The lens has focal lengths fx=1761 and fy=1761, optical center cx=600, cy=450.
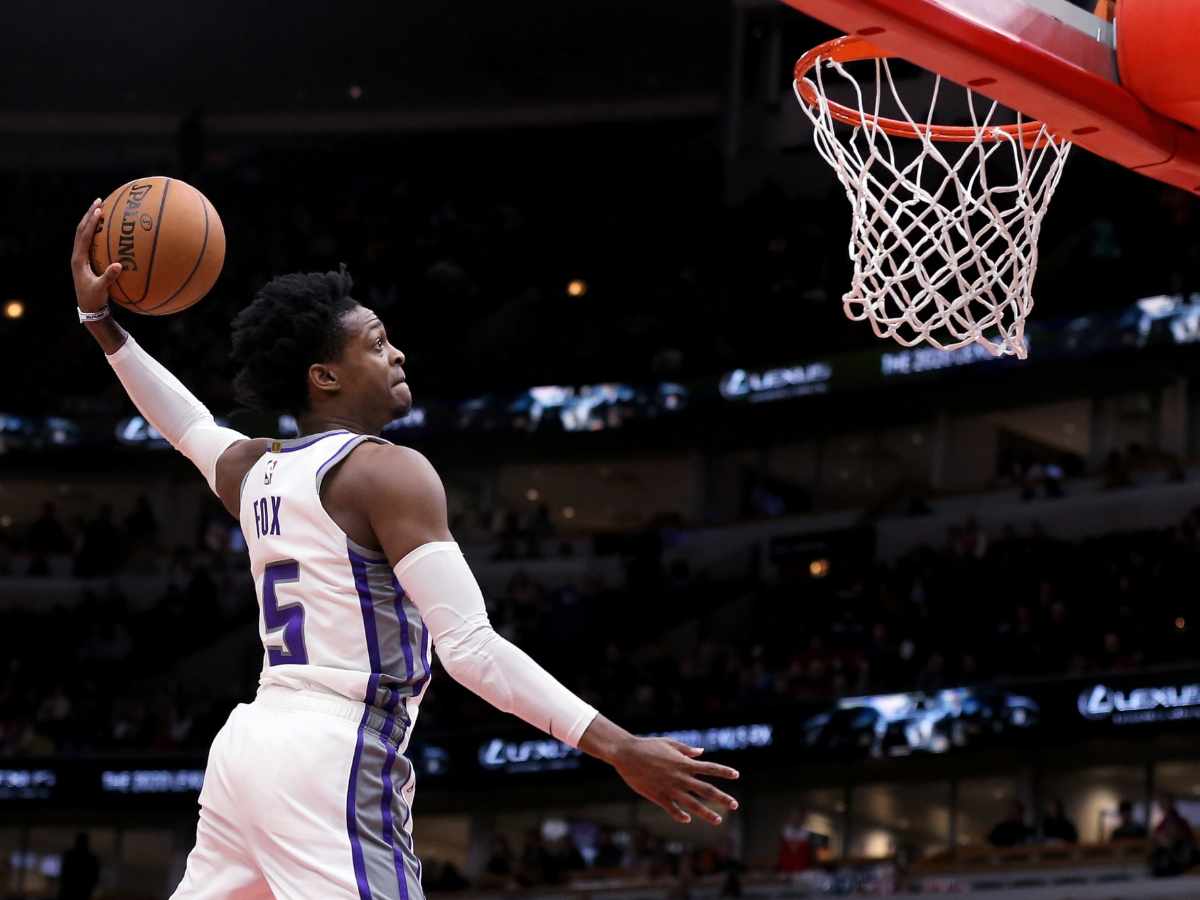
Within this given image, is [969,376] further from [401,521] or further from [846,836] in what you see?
[401,521]

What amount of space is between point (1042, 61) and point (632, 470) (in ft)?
60.3

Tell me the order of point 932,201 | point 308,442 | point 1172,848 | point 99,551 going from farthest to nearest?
point 99,551 → point 1172,848 → point 932,201 → point 308,442

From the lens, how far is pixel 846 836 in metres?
17.0

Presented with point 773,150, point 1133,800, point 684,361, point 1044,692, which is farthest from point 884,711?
point 773,150

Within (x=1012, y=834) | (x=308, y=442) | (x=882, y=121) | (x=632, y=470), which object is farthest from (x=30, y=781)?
(x=308, y=442)

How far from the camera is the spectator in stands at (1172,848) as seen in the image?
11680mm

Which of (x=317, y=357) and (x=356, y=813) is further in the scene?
(x=317, y=357)

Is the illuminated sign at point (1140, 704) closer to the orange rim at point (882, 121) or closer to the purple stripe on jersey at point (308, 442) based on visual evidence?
the orange rim at point (882, 121)

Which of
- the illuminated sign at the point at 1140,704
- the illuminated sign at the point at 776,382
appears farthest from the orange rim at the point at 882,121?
the illuminated sign at the point at 776,382

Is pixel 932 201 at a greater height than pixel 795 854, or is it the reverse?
pixel 932 201

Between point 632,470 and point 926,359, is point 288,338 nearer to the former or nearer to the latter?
point 926,359

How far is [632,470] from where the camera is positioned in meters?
22.5

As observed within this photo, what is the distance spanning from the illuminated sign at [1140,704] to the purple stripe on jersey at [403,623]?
11.3 metres

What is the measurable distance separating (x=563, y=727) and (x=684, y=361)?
17416 mm
